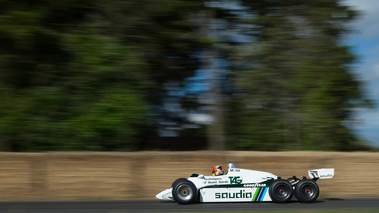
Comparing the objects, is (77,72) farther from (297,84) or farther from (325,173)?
(325,173)

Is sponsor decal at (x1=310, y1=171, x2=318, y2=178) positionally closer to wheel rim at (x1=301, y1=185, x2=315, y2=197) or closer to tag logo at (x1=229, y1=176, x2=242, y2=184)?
wheel rim at (x1=301, y1=185, x2=315, y2=197)

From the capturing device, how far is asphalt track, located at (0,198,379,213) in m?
8.71

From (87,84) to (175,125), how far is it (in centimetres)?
302

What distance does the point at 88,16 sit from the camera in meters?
12.4

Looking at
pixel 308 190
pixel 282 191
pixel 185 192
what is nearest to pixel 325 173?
pixel 308 190

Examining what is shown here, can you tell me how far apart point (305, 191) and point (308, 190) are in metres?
0.07

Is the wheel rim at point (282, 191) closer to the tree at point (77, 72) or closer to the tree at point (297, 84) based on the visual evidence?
the tree at point (297, 84)

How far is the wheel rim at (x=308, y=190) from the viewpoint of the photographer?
959 centimetres

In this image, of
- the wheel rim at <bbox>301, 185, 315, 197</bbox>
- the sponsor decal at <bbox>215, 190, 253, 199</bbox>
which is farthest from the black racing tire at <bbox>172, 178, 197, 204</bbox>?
the wheel rim at <bbox>301, 185, 315, 197</bbox>

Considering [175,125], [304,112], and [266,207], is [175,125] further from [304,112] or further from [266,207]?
[266,207]

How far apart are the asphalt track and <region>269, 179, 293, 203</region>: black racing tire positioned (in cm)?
11

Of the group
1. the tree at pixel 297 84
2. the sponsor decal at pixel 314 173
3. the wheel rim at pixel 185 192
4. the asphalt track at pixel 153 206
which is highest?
the tree at pixel 297 84

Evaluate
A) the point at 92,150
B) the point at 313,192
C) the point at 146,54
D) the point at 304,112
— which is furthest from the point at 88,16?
the point at 313,192

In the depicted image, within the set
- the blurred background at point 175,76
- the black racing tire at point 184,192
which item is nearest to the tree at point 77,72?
the blurred background at point 175,76
